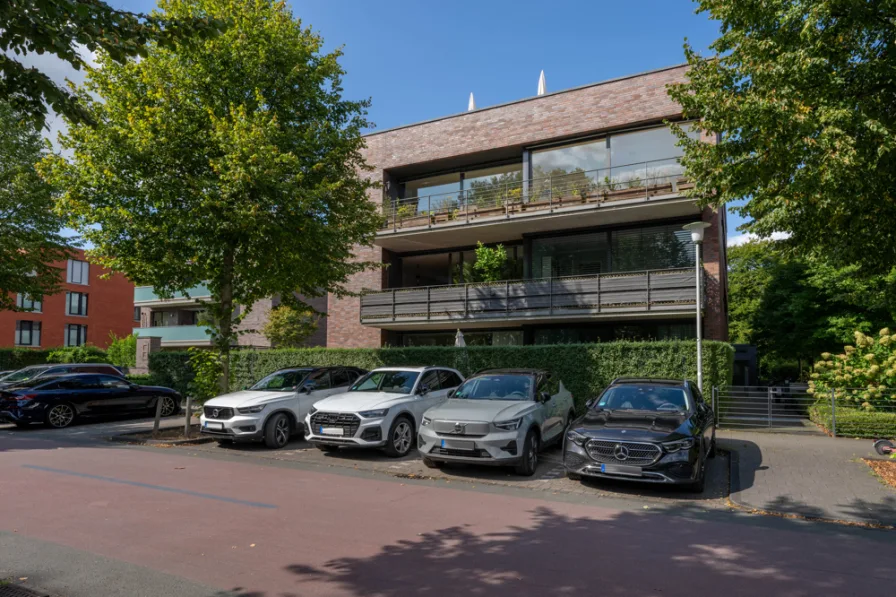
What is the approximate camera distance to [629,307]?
1800 centimetres

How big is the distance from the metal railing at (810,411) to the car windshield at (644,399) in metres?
5.35

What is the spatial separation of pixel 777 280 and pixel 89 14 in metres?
32.8

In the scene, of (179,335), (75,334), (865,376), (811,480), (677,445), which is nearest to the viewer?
(677,445)

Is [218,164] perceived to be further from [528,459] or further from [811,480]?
[811,480]

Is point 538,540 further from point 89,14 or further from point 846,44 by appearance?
point 846,44

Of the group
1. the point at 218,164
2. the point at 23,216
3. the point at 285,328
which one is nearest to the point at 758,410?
the point at 218,164

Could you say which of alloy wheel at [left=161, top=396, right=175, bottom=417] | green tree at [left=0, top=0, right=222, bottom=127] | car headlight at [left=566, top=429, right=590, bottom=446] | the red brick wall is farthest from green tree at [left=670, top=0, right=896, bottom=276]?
the red brick wall

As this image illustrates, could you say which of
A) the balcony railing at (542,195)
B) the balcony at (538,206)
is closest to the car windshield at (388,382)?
the balcony at (538,206)

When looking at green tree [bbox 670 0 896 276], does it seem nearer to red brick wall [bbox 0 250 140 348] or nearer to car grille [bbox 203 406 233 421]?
car grille [bbox 203 406 233 421]

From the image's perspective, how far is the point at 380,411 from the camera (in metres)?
10.4

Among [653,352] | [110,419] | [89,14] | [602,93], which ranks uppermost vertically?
[602,93]

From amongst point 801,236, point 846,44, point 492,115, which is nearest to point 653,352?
point 801,236

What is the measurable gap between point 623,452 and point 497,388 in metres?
3.05

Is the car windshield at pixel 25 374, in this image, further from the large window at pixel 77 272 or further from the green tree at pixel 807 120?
the large window at pixel 77 272
